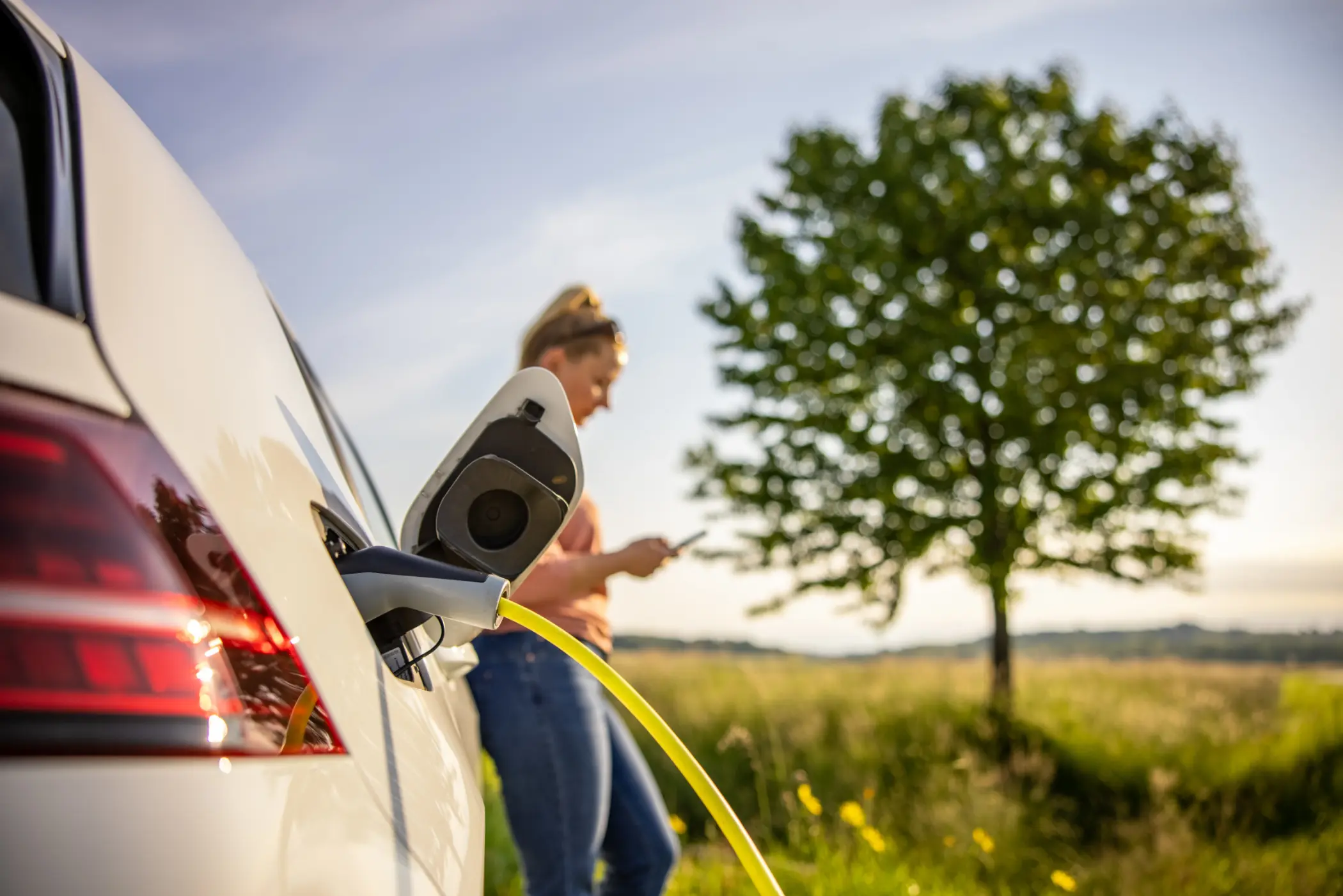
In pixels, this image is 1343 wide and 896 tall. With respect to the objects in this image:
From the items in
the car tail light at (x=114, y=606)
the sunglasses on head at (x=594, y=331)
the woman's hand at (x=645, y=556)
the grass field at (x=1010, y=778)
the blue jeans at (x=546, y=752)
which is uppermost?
the sunglasses on head at (x=594, y=331)

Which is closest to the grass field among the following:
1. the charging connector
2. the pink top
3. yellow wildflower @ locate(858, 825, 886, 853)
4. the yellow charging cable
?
yellow wildflower @ locate(858, 825, 886, 853)

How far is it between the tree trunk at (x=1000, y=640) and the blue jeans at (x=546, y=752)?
991 centimetres

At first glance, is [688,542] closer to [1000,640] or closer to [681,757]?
[681,757]

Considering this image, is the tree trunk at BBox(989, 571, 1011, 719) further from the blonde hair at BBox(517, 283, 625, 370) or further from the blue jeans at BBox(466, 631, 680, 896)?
the blue jeans at BBox(466, 631, 680, 896)

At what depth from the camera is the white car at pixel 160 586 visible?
26.8 inches

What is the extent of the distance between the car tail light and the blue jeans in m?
1.60

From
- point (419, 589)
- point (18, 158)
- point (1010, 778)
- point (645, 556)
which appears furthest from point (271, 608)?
point (1010, 778)

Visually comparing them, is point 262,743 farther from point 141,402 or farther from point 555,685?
point 555,685

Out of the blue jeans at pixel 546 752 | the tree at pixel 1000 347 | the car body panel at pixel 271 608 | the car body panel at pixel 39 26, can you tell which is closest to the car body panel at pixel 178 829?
the car body panel at pixel 271 608

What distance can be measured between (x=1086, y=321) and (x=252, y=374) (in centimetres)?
1181

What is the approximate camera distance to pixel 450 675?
69.4 inches

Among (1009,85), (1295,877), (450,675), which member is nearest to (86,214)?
(450,675)

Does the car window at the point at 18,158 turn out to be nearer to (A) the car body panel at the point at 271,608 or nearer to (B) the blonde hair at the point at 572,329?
(A) the car body panel at the point at 271,608

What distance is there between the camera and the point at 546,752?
2.36m
